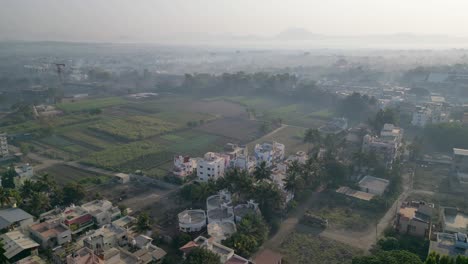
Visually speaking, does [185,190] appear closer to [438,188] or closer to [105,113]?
[438,188]

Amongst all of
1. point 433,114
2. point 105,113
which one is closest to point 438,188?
point 433,114

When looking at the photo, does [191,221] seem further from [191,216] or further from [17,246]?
[17,246]

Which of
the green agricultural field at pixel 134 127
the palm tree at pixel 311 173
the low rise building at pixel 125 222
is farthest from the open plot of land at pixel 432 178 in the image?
the green agricultural field at pixel 134 127

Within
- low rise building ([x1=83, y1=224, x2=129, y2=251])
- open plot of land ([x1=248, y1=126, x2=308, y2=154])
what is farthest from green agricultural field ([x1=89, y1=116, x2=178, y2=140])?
low rise building ([x1=83, y1=224, x2=129, y2=251])

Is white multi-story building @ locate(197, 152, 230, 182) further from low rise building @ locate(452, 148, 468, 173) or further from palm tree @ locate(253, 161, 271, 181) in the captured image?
low rise building @ locate(452, 148, 468, 173)

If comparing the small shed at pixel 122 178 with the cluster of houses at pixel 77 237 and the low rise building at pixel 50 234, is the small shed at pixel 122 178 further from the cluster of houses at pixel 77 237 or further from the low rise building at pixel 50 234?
the low rise building at pixel 50 234

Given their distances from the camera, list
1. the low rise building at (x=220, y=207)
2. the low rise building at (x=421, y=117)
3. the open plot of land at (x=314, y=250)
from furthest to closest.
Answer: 1. the low rise building at (x=421, y=117)
2. the low rise building at (x=220, y=207)
3. the open plot of land at (x=314, y=250)
